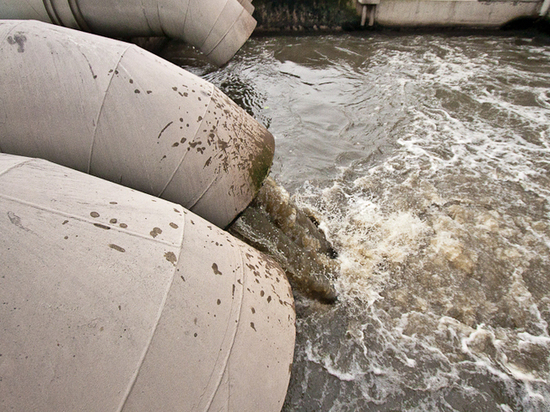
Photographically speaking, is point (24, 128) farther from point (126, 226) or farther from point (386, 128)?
point (386, 128)

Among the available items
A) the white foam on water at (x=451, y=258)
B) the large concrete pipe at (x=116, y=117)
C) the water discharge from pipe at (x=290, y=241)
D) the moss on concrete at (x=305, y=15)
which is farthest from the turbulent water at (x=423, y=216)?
the moss on concrete at (x=305, y=15)

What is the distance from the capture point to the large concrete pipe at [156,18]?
537 cm

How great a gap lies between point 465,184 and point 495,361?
2649 millimetres

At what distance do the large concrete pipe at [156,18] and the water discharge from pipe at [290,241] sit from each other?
4342 mm

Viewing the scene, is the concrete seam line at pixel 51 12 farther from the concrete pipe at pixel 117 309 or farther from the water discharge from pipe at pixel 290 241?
the concrete pipe at pixel 117 309

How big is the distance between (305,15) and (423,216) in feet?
30.2

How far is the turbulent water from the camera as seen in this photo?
2.79 m

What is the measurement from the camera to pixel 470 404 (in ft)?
8.56

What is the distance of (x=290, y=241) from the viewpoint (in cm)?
349

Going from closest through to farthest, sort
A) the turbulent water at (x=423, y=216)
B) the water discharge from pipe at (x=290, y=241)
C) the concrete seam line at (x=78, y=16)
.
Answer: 1. the turbulent water at (x=423, y=216)
2. the water discharge from pipe at (x=290, y=241)
3. the concrete seam line at (x=78, y=16)

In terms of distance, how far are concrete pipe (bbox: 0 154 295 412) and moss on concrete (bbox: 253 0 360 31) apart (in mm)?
11012

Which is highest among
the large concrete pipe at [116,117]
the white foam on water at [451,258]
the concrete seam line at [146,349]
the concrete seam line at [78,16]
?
the concrete seam line at [78,16]

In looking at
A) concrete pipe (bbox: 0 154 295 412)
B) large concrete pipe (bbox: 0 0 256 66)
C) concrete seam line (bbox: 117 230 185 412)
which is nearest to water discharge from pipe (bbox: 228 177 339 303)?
concrete pipe (bbox: 0 154 295 412)

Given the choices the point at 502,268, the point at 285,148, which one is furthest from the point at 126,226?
the point at 285,148
